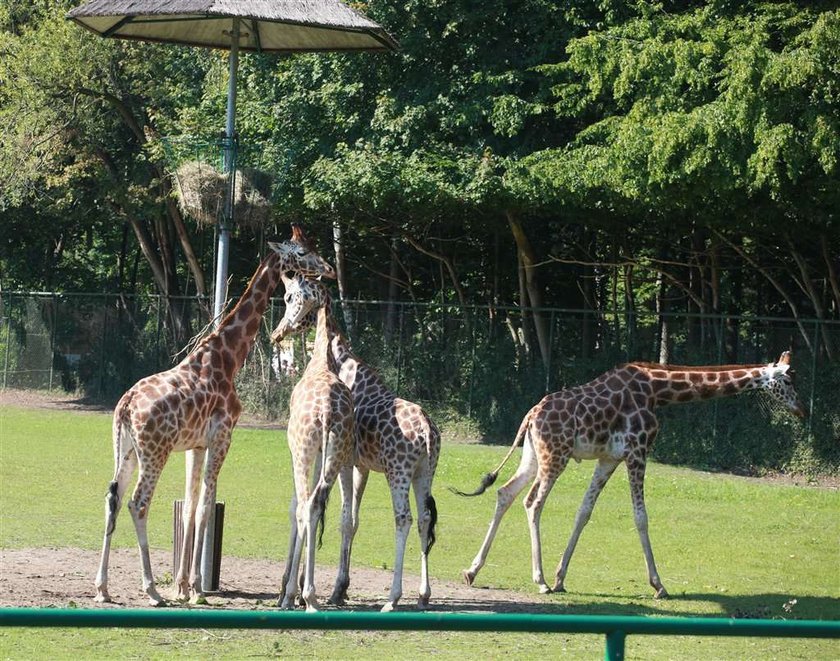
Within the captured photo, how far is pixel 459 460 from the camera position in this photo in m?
21.3

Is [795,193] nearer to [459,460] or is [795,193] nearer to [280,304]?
[459,460]

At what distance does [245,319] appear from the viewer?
11.1m

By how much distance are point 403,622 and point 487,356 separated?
72.8 ft

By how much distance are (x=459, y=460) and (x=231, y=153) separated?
10.6m

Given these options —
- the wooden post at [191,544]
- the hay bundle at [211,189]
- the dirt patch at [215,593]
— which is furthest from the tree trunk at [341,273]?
the wooden post at [191,544]

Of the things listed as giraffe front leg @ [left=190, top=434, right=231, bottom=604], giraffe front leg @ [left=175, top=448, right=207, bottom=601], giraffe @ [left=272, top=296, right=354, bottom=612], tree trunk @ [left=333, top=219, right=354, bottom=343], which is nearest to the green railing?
giraffe @ [left=272, top=296, right=354, bottom=612]

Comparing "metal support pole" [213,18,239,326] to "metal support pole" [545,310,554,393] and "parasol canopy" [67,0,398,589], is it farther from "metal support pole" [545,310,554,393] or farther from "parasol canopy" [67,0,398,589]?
"metal support pole" [545,310,554,393]

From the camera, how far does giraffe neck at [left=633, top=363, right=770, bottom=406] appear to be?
1241 centimetres

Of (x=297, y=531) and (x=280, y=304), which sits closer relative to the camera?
(x=297, y=531)

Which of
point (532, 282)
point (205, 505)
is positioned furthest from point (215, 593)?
point (532, 282)

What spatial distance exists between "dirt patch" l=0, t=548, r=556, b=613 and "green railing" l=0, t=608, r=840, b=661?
6309 millimetres

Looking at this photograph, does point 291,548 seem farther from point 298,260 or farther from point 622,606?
point 622,606

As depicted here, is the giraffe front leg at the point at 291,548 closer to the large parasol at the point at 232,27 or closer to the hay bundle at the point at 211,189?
the large parasol at the point at 232,27

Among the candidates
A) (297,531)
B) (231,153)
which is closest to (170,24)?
(231,153)
